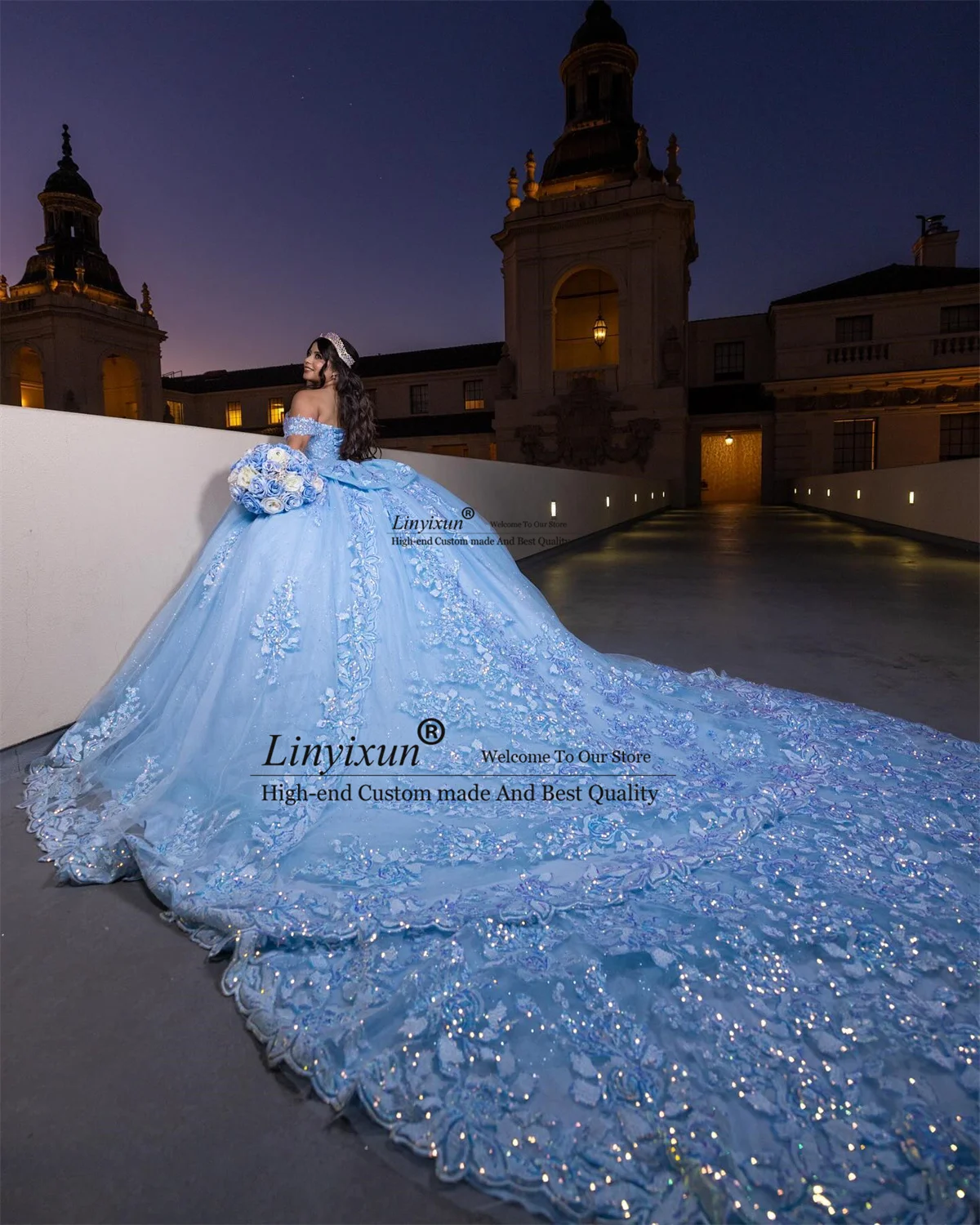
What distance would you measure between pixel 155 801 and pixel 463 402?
2885 centimetres

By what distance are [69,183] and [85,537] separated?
36.1 metres

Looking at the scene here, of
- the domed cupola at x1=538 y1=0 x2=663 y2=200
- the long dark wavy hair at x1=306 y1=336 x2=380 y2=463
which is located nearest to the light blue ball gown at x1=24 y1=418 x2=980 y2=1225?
the long dark wavy hair at x1=306 y1=336 x2=380 y2=463

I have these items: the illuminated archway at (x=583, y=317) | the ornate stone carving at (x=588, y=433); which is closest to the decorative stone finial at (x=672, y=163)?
the illuminated archway at (x=583, y=317)

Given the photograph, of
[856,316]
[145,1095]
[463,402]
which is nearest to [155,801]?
[145,1095]

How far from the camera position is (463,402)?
2936cm

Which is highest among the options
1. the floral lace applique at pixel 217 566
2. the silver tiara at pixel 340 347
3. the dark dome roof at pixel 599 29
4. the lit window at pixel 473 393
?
the dark dome roof at pixel 599 29

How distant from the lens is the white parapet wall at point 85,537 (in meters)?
2.67

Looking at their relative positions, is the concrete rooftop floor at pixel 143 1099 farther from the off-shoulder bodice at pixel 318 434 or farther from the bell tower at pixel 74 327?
the bell tower at pixel 74 327

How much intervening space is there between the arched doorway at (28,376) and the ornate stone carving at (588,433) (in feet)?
64.3

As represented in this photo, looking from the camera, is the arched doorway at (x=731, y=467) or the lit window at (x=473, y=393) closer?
the arched doorway at (x=731, y=467)

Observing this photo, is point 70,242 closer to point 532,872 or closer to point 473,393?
point 473,393

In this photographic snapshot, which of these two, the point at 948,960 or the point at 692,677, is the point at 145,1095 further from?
the point at 692,677

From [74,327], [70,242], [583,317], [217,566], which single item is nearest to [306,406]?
[217,566]

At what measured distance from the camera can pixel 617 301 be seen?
2297 centimetres
